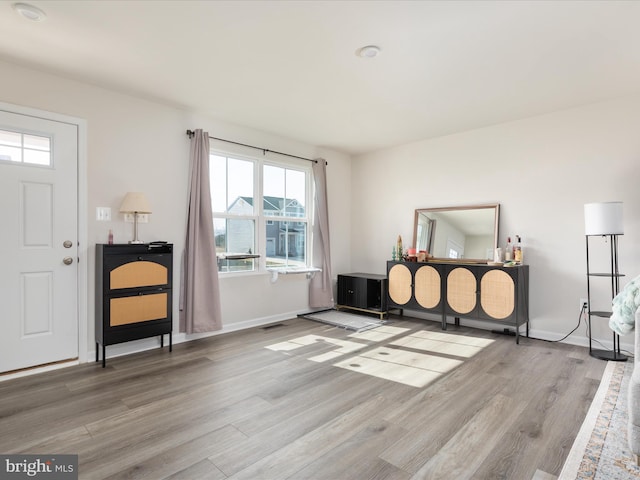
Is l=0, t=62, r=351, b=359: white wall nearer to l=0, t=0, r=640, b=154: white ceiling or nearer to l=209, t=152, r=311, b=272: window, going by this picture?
l=0, t=0, r=640, b=154: white ceiling

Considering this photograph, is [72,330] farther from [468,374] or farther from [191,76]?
[468,374]

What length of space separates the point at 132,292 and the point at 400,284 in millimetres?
3220

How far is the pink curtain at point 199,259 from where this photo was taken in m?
3.79

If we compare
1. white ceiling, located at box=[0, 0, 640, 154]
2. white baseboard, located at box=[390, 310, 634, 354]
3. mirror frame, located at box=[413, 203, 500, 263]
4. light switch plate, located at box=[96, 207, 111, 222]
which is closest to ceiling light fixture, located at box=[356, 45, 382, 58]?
white ceiling, located at box=[0, 0, 640, 154]

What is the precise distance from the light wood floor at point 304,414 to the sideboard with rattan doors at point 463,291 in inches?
20.3

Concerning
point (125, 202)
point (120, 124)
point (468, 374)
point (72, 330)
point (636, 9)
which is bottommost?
point (468, 374)

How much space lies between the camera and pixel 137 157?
3555 millimetres

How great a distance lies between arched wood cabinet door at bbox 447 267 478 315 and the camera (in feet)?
13.6

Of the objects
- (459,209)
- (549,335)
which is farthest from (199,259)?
(549,335)

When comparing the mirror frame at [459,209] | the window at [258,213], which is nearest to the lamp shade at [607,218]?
the mirror frame at [459,209]

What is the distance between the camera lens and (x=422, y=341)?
12.6 feet

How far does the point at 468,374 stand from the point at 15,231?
391 centimetres

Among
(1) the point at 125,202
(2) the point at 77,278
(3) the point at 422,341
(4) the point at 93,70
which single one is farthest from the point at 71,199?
(3) the point at 422,341

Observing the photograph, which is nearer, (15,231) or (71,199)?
(15,231)
